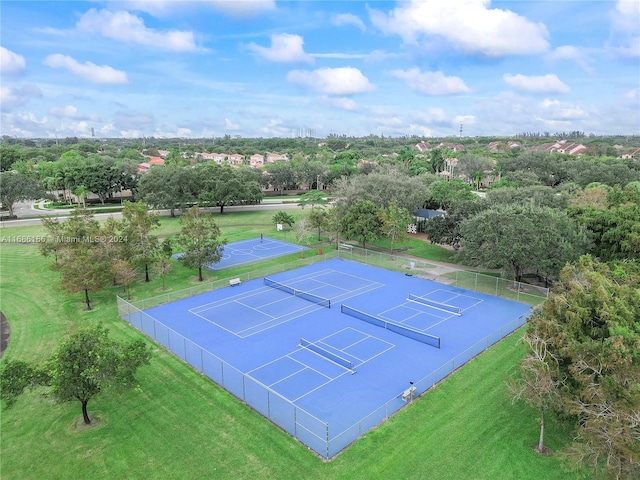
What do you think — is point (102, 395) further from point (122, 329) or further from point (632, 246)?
point (632, 246)

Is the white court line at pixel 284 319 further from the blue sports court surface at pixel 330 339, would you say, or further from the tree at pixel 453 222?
the tree at pixel 453 222

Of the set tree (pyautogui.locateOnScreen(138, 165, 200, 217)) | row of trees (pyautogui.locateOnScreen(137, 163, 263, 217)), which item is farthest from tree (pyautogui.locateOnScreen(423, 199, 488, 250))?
tree (pyautogui.locateOnScreen(138, 165, 200, 217))

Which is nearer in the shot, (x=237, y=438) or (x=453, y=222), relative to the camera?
(x=237, y=438)

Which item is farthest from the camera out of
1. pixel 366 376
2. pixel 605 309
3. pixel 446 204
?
pixel 446 204

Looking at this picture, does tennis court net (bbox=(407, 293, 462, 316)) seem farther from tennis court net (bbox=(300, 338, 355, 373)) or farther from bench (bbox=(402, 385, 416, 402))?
bench (bbox=(402, 385, 416, 402))

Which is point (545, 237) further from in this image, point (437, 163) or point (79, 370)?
point (437, 163)

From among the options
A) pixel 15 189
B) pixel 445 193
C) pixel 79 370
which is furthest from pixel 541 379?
pixel 15 189

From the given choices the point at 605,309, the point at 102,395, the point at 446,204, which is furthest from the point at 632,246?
the point at 102,395
